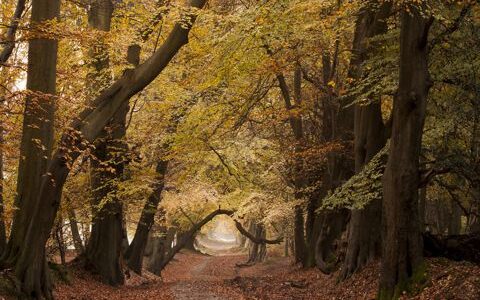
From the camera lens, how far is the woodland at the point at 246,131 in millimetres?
9867

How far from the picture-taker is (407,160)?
32.0ft

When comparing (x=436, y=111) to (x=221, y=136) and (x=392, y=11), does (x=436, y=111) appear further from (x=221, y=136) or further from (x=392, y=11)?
(x=221, y=136)

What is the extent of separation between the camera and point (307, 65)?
20094 millimetres

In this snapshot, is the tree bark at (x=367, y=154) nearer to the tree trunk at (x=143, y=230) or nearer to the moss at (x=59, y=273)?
the moss at (x=59, y=273)

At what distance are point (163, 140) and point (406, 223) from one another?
10.8 metres

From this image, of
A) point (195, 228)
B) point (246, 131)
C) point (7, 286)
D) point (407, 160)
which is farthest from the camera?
point (195, 228)

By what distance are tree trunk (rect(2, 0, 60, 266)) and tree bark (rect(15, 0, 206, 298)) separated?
0.14 m

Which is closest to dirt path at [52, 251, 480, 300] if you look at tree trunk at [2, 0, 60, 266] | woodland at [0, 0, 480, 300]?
woodland at [0, 0, 480, 300]

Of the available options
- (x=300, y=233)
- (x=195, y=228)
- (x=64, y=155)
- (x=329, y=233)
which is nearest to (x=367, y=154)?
(x=329, y=233)

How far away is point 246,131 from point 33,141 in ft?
54.3

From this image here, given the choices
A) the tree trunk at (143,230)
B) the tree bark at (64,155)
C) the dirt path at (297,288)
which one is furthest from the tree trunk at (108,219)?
the tree bark at (64,155)

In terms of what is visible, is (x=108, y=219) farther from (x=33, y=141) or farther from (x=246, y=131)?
(x=246, y=131)

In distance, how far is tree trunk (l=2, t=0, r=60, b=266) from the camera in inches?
411

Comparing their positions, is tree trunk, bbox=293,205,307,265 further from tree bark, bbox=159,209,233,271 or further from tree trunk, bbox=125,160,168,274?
tree trunk, bbox=125,160,168,274
